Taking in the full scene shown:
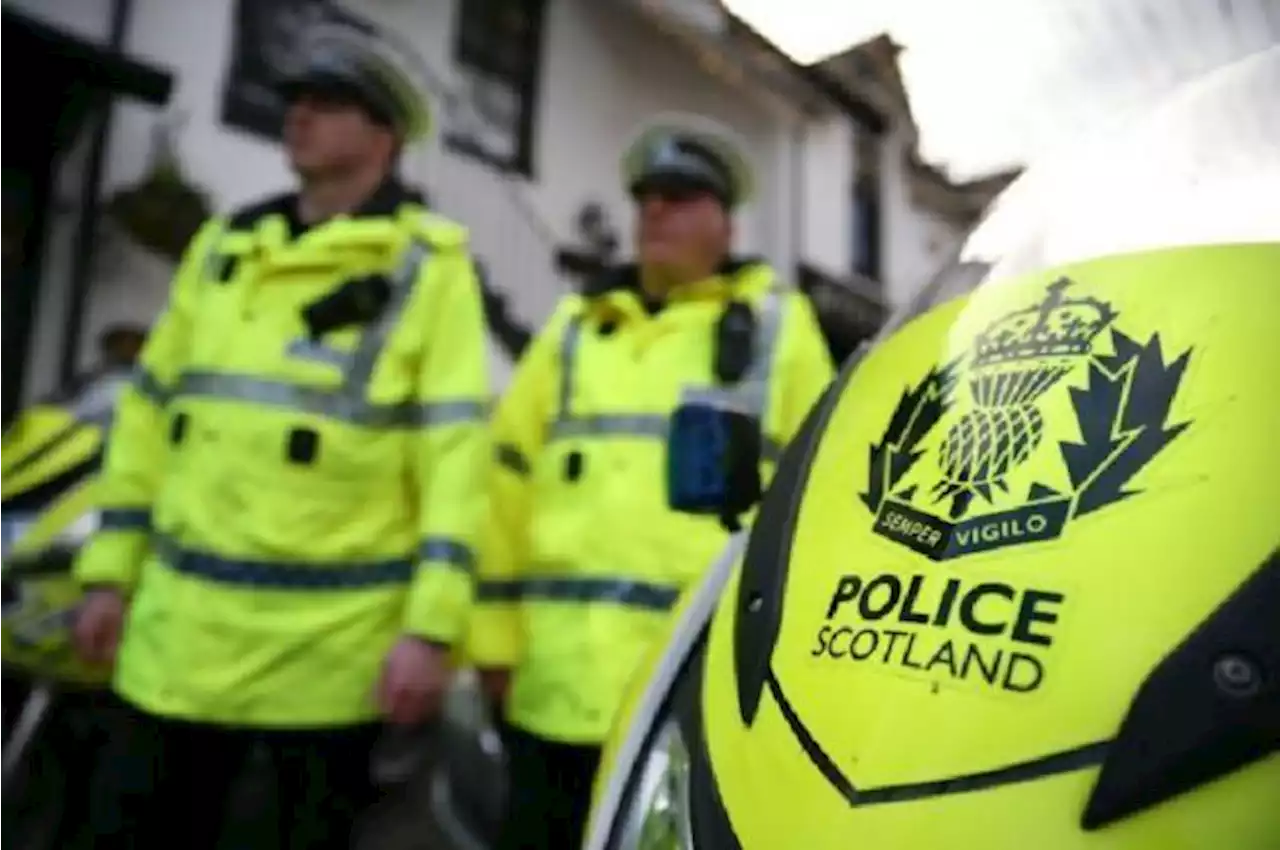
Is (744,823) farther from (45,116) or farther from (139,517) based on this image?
(45,116)

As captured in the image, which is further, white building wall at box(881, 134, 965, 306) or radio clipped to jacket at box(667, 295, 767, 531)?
white building wall at box(881, 134, 965, 306)

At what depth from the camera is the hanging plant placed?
25.4 feet

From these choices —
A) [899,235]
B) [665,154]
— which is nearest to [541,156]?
[899,235]

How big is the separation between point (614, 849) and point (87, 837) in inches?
71.1

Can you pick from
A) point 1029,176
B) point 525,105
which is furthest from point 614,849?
point 525,105

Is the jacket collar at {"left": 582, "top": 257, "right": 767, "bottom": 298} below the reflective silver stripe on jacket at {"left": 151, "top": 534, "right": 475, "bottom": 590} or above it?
above

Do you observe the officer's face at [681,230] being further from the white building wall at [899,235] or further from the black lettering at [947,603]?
the white building wall at [899,235]

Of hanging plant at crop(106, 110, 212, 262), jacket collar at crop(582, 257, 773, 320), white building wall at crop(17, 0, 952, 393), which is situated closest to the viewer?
jacket collar at crop(582, 257, 773, 320)

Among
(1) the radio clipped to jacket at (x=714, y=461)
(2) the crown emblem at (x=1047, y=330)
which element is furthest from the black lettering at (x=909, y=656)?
(1) the radio clipped to jacket at (x=714, y=461)

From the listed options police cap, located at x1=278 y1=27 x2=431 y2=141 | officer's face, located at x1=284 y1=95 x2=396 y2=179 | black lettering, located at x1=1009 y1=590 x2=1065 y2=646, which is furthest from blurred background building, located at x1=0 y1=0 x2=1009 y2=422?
black lettering, located at x1=1009 y1=590 x2=1065 y2=646

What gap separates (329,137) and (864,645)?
2.22m

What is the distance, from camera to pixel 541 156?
11219 millimetres

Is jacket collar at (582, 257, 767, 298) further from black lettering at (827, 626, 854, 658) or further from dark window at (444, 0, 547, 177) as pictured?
dark window at (444, 0, 547, 177)

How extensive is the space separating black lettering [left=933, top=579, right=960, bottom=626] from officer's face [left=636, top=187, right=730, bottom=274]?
231 centimetres
